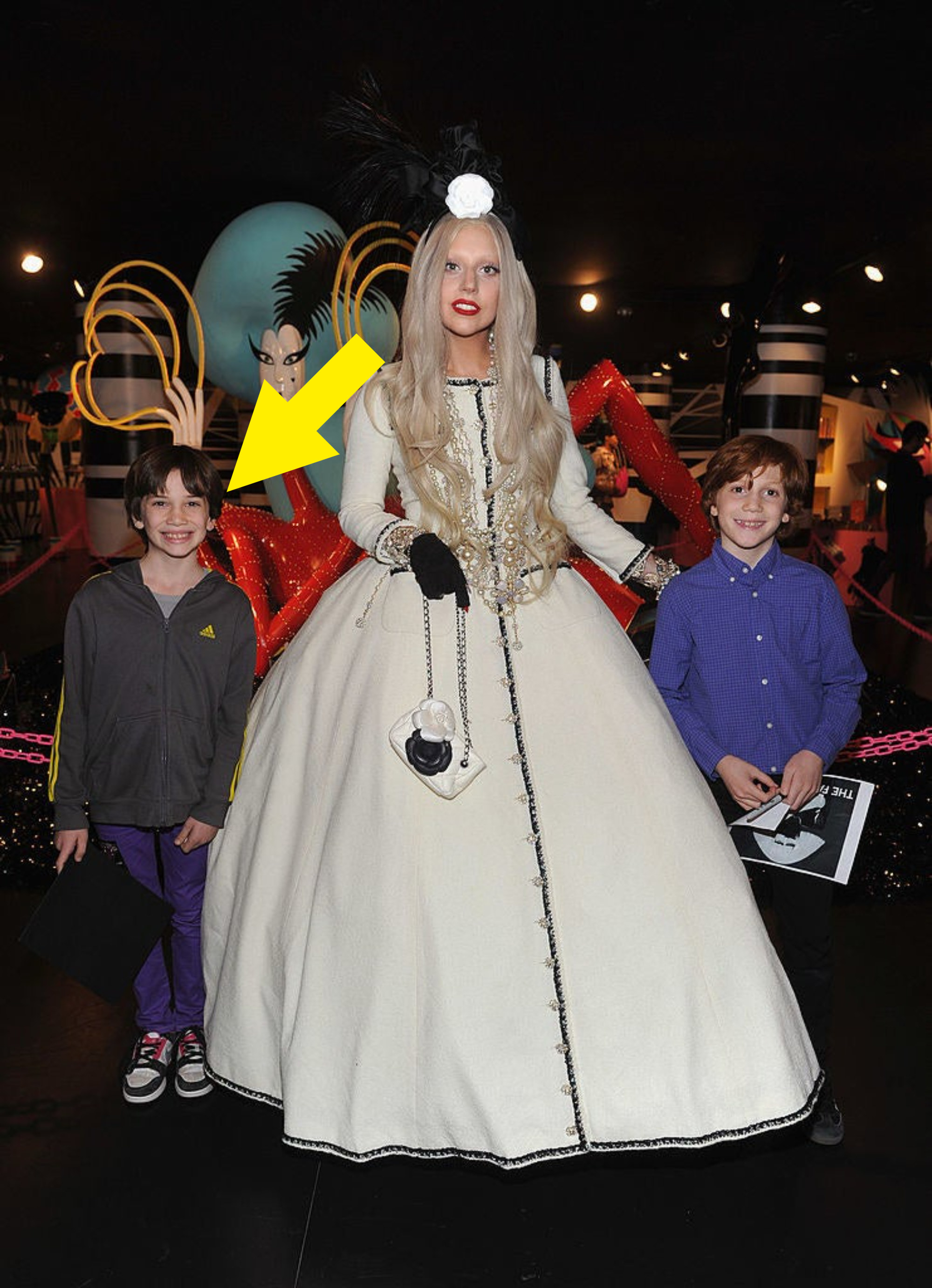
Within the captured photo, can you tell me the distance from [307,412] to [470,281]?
5.95ft

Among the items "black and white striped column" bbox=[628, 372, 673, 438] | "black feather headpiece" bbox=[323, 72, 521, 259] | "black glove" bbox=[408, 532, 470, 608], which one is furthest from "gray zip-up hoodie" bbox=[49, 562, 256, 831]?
"black and white striped column" bbox=[628, 372, 673, 438]

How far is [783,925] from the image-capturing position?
2342 millimetres

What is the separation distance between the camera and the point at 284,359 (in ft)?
13.3

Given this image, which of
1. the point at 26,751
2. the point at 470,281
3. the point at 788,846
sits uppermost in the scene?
the point at 470,281

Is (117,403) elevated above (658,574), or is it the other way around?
(117,403)

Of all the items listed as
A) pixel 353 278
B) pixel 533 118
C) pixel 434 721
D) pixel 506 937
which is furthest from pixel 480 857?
pixel 533 118

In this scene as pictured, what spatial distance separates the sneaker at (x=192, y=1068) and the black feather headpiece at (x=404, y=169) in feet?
6.18

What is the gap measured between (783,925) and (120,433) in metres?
8.80

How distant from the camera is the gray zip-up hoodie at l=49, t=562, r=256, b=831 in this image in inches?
89.7

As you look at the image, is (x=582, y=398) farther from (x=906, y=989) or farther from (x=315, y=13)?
(x=906, y=989)

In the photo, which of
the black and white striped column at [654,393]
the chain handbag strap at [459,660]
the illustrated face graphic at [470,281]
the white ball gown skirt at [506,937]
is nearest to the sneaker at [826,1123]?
the white ball gown skirt at [506,937]

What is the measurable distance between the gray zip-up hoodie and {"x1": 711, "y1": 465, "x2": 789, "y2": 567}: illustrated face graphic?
3.57ft

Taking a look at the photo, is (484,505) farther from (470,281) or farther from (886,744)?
(886,744)

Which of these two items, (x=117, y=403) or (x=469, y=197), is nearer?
(x=469, y=197)
